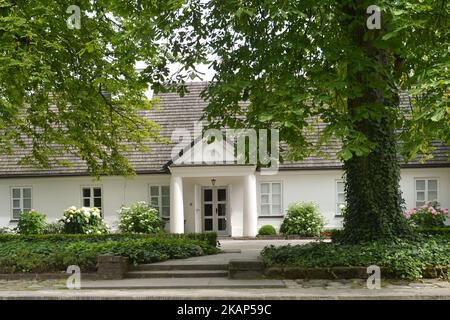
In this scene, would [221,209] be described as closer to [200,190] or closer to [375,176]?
[200,190]

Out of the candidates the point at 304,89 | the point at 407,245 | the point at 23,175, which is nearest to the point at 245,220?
the point at 23,175

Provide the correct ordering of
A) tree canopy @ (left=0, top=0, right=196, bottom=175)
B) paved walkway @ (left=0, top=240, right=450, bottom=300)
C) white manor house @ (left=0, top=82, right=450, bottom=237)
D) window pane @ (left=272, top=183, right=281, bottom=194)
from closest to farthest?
paved walkway @ (left=0, top=240, right=450, bottom=300) → tree canopy @ (left=0, top=0, right=196, bottom=175) → white manor house @ (left=0, top=82, right=450, bottom=237) → window pane @ (left=272, top=183, right=281, bottom=194)

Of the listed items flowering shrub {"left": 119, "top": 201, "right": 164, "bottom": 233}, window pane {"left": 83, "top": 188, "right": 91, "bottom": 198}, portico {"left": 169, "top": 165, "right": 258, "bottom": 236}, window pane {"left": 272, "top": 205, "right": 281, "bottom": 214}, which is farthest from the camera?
window pane {"left": 83, "top": 188, "right": 91, "bottom": 198}

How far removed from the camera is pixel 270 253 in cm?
1450

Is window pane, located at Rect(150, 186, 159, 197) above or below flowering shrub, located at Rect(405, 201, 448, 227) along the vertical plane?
above

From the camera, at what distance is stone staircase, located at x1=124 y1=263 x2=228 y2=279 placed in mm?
13875

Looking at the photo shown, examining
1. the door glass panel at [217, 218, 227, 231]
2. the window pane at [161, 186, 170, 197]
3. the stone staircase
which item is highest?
the window pane at [161, 186, 170, 197]

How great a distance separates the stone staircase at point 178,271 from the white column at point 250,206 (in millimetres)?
11535

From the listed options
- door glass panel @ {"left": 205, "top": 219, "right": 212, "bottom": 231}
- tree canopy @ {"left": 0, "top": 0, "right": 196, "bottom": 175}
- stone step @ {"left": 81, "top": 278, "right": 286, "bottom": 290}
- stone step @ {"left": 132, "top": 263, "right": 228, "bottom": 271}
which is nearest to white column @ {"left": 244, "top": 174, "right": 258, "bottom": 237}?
door glass panel @ {"left": 205, "top": 219, "right": 212, "bottom": 231}

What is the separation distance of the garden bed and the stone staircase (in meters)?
1.25

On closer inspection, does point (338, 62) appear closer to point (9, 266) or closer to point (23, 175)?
point (9, 266)

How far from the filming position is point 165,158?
2759 cm

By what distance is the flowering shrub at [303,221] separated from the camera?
2591 cm

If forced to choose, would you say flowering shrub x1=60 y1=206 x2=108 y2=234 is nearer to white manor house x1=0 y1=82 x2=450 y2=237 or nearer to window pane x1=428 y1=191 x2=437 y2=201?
white manor house x1=0 y1=82 x2=450 y2=237
